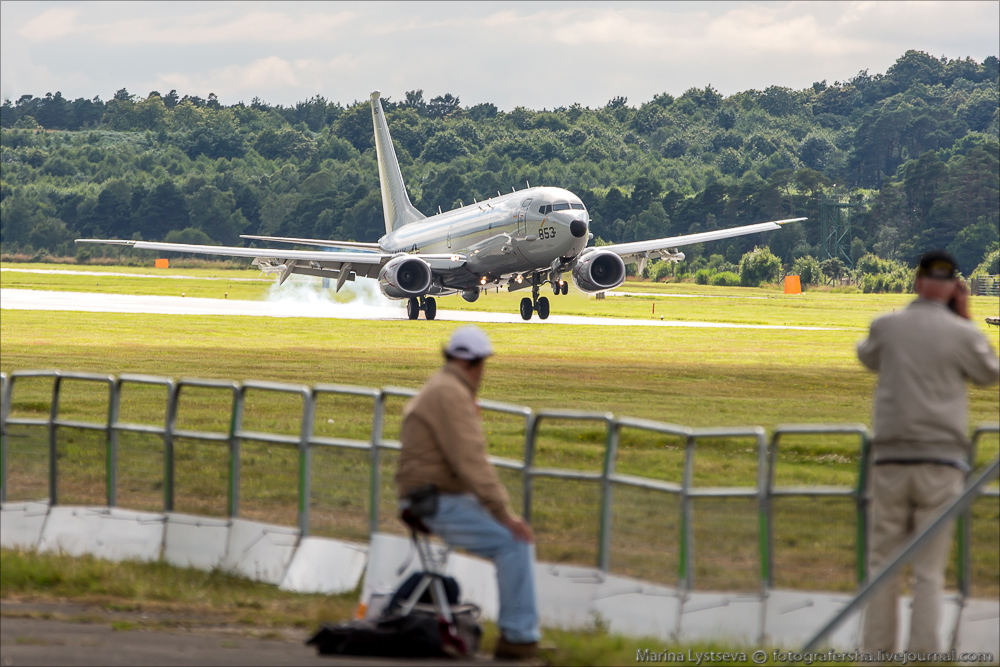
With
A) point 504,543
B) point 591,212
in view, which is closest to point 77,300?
point 504,543

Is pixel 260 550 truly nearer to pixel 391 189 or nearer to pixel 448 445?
pixel 448 445

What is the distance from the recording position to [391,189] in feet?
207

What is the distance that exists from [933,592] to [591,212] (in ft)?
417

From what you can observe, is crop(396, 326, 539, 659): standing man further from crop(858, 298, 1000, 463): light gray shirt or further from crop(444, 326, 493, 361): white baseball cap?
crop(858, 298, 1000, 463): light gray shirt

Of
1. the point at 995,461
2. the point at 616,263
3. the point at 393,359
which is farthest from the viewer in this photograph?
the point at 616,263

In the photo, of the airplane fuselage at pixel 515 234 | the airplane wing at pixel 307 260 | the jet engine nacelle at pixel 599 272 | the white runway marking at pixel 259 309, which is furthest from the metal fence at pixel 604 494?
the airplane wing at pixel 307 260

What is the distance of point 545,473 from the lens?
27.9 ft

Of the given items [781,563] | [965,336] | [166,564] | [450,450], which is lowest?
[166,564]

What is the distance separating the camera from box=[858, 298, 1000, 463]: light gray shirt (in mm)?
6984

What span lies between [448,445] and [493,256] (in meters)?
37.5

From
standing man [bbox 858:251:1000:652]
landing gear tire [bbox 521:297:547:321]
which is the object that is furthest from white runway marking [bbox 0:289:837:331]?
standing man [bbox 858:251:1000:652]

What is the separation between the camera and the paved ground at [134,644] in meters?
7.54

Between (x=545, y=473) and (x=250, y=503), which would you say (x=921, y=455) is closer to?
(x=545, y=473)

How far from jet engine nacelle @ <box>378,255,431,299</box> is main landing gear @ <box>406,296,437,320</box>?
1604 mm
